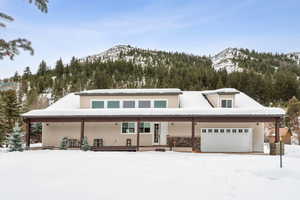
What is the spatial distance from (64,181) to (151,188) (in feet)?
8.49

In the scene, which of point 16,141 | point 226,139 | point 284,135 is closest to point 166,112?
point 226,139

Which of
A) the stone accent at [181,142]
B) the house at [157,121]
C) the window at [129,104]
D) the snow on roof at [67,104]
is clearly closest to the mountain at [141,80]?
the snow on roof at [67,104]

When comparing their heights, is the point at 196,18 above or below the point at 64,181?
above

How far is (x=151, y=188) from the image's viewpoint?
6.97 meters

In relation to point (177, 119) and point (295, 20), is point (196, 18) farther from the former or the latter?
point (177, 119)

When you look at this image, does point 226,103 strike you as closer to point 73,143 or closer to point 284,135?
point 284,135

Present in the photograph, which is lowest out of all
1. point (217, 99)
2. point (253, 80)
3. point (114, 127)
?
point (114, 127)

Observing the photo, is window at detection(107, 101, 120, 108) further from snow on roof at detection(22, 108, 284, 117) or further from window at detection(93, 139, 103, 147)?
window at detection(93, 139, 103, 147)

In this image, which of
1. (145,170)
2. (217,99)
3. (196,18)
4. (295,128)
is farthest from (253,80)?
(145,170)

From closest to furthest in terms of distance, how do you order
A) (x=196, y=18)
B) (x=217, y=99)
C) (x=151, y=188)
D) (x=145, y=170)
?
1. (x=151, y=188)
2. (x=145, y=170)
3. (x=217, y=99)
4. (x=196, y=18)

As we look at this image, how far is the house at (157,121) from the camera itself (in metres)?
16.8

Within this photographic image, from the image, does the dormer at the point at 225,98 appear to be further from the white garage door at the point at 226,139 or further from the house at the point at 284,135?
the house at the point at 284,135

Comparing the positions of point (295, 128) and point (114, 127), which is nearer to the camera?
point (114, 127)

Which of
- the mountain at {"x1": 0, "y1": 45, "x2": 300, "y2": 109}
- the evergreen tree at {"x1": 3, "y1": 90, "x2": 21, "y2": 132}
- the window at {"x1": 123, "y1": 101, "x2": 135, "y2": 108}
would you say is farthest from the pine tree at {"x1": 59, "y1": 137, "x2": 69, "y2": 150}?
the mountain at {"x1": 0, "y1": 45, "x2": 300, "y2": 109}
